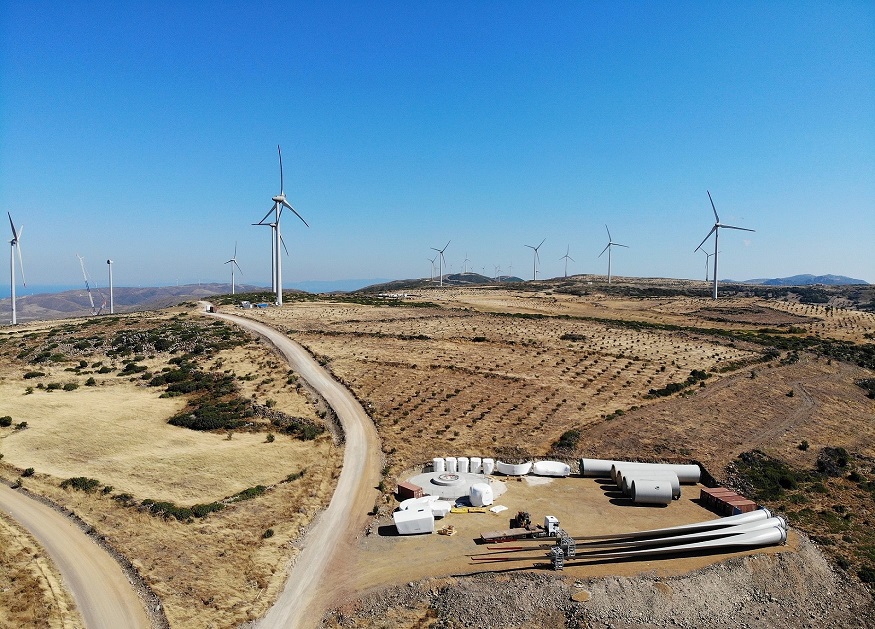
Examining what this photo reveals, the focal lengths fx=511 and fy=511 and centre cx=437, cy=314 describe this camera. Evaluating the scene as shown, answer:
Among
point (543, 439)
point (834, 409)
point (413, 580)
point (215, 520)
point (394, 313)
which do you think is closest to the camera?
point (413, 580)

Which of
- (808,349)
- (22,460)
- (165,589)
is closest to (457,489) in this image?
(165,589)

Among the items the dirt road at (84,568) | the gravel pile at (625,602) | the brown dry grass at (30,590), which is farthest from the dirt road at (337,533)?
the brown dry grass at (30,590)

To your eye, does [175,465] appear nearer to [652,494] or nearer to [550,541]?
[550,541]

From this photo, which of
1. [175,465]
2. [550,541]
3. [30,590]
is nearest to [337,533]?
[550,541]

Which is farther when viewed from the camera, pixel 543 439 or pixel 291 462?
pixel 543 439

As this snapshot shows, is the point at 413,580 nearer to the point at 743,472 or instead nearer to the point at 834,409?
the point at 743,472

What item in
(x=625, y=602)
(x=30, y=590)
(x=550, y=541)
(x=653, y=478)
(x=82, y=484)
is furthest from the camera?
(x=653, y=478)

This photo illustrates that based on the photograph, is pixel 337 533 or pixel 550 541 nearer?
pixel 550 541

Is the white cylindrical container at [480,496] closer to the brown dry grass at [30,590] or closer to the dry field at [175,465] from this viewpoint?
the dry field at [175,465]
